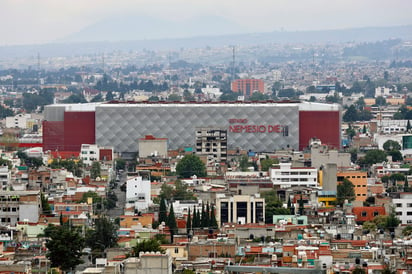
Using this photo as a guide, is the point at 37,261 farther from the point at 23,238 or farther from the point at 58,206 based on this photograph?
the point at 58,206

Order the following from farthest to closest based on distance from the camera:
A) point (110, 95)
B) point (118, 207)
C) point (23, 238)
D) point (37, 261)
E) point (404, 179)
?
1. point (110, 95)
2. point (404, 179)
3. point (118, 207)
4. point (23, 238)
5. point (37, 261)

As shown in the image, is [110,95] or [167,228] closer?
[167,228]

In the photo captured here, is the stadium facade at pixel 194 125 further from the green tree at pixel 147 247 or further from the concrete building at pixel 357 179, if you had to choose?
the green tree at pixel 147 247

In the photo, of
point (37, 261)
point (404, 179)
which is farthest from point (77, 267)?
point (404, 179)

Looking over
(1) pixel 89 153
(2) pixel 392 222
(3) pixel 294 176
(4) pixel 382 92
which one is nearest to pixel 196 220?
(2) pixel 392 222

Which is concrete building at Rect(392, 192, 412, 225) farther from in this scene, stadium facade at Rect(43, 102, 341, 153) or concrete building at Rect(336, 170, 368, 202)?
stadium facade at Rect(43, 102, 341, 153)
